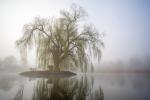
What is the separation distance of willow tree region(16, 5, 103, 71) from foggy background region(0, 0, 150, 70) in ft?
0.38

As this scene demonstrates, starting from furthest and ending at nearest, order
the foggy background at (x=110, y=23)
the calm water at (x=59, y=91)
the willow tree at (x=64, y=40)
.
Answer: the willow tree at (x=64, y=40), the foggy background at (x=110, y=23), the calm water at (x=59, y=91)

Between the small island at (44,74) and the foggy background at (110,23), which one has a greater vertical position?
the foggy background at (110,23)

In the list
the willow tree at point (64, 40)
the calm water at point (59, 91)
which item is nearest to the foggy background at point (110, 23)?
the willow tree at point (64, 40)

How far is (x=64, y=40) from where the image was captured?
3.80 metres

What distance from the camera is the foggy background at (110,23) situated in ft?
11.6

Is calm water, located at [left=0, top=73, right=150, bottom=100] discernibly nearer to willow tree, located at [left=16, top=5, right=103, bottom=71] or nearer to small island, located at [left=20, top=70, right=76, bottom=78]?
small island, located at [left=20, top=70, right=76, bottom=78]

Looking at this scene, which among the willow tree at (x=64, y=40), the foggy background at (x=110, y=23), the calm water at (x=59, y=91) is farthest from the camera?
the willow tree at (x=64, y=40)

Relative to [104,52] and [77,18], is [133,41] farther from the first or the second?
[77,18]

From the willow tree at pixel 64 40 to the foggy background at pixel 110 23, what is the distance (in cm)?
12

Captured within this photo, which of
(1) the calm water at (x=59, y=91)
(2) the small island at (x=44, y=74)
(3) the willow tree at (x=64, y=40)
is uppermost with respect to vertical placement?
(3) the willow tree at (x=64, y=40)

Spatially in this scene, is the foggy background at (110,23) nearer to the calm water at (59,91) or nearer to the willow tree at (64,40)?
the willow tree at (64,40)

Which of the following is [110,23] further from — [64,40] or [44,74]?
[44,74]

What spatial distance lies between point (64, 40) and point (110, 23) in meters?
0.95

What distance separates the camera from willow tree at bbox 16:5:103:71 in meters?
3.64
